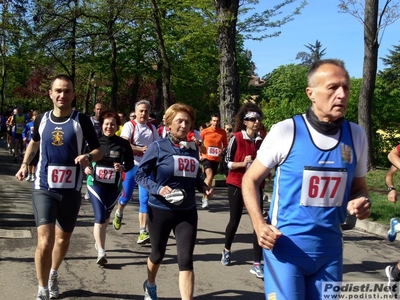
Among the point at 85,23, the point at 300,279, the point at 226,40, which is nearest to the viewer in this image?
the point at 300,279

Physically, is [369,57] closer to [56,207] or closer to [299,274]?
[56,207]

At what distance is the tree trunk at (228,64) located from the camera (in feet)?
54.2

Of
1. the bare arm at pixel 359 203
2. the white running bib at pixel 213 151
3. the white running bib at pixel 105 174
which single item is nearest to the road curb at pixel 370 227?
the white running bib at pixel 213 151

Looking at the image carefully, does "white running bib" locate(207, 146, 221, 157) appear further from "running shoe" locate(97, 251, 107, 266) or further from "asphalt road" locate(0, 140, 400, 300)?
"running shoe" locate(97, 251, 107, 266)

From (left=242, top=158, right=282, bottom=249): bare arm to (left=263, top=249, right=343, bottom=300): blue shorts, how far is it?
16 centimetres

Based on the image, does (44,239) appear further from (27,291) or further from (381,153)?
(381,153)

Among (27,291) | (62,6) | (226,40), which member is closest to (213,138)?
(226,40)

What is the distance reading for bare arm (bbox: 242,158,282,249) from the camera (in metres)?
2.97

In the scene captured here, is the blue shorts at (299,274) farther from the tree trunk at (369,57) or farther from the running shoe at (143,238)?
the tree trunk at (369,57)

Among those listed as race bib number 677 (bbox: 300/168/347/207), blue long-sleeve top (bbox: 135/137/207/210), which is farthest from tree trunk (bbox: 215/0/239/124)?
race bib number 677 (bbox: 300/168/347/207)

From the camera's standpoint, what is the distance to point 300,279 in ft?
9.96

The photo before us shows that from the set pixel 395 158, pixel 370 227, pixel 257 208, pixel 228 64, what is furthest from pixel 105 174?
pixel 228 64

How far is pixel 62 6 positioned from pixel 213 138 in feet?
46.5

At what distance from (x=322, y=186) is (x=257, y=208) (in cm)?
39
